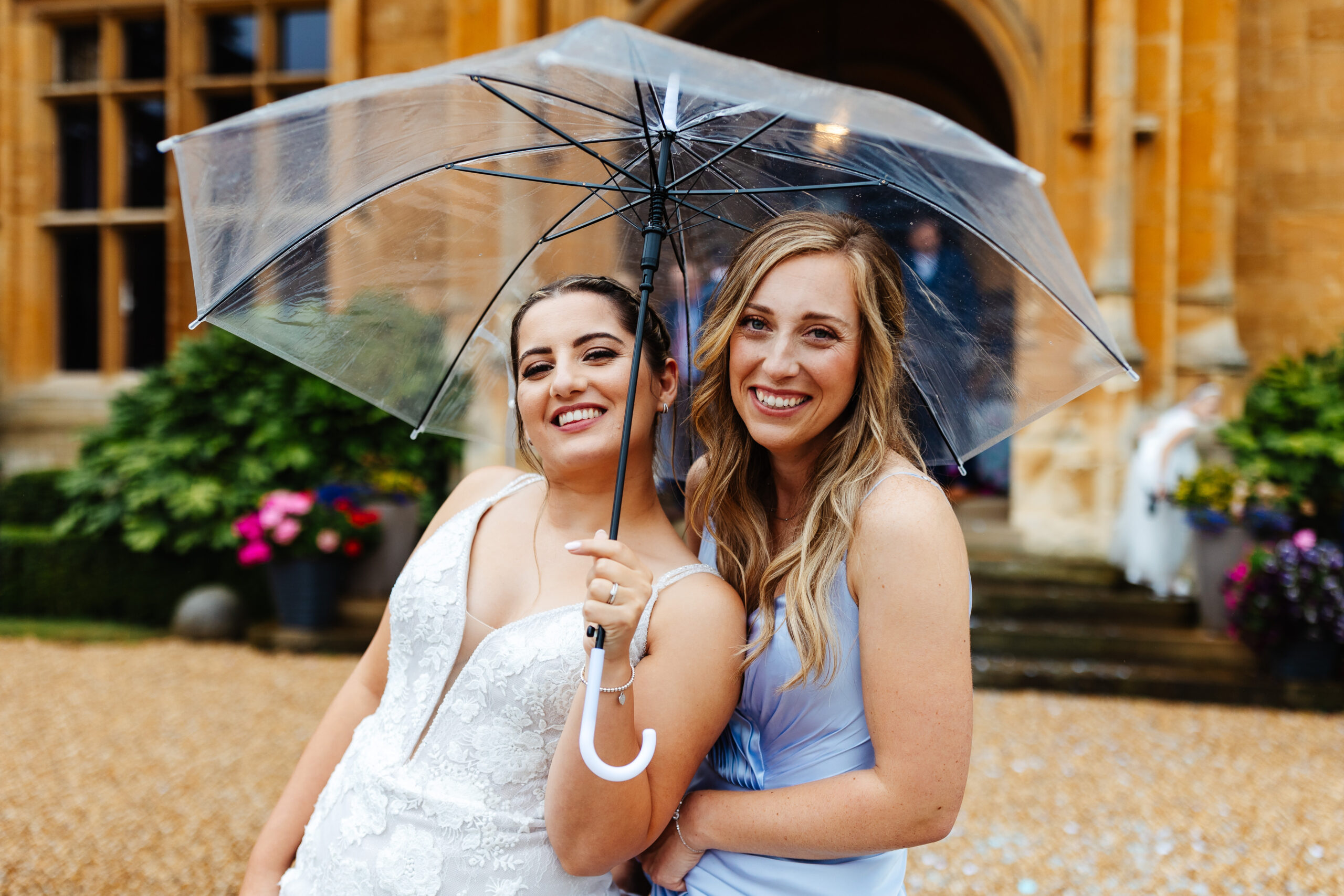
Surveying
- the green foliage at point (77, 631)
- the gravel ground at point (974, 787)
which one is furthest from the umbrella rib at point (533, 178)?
the green foliage at point (77, 631)

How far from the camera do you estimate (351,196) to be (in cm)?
170

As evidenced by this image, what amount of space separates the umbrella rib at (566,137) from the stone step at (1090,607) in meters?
4.58

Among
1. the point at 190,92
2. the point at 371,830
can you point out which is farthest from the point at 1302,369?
the point at 190,92

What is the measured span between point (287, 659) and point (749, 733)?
491 cm

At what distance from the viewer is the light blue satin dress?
1329mm

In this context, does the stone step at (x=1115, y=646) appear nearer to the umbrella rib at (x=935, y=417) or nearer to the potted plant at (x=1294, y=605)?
the potted plant at (x=1294, y=605)

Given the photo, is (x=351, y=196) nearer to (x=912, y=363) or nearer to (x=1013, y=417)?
(x=912, y=363)

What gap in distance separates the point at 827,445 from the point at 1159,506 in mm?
5166

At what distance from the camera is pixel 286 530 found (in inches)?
222

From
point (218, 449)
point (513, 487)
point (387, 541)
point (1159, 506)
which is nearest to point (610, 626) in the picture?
point (513, 487)

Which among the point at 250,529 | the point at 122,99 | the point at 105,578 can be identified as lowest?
the point at 105,578

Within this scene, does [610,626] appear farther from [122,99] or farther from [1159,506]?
[122,99]

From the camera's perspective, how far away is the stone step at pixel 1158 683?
4934 millimetres

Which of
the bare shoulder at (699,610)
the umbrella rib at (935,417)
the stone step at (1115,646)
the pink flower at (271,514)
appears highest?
the umbrella rib at (935,417)
